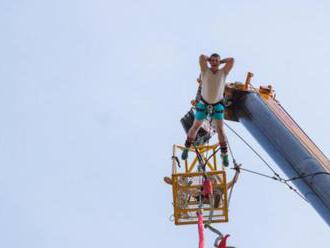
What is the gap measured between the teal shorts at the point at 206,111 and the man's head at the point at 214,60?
95 cm

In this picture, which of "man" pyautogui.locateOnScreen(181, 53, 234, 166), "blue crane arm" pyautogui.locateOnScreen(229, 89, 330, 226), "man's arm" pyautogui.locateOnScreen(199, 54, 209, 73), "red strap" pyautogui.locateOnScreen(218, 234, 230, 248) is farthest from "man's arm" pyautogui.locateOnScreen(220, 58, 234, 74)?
"red strap" pyautogui.locateOnScreen(218, 234, 230, 248)

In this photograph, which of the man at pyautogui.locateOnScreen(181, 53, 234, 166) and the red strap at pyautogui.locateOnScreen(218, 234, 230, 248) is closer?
the red strap at pyautogui.locateOnScreen(218, 234, 230, 248)

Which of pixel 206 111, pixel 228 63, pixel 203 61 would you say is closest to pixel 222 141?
pixel 206 111

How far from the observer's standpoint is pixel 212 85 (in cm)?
1418

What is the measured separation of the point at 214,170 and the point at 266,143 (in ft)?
5.80

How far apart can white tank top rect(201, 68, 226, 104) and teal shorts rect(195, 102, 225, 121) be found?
0.86 ft

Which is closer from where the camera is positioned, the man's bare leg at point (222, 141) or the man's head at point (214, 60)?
the man's head at point (214, 60)

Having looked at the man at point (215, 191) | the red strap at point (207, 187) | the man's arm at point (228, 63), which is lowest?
the red strap at point (207, 187)

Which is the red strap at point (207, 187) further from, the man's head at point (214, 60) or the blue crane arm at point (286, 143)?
the man's head at point (214, 60)

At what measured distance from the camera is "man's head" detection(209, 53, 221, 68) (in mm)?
13945

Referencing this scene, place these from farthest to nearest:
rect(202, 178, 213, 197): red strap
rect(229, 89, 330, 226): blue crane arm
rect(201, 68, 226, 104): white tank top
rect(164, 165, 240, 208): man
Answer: rect(164, 165, 240, 208): man, rect(202, 178, 213, 197): red strap, rect(229, 89, 330, 226): blue crane arm, rect(201, 68, 226, 104): white tank top

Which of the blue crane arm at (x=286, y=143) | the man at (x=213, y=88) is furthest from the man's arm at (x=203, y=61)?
the blue crane arm at (x=286, y=143)

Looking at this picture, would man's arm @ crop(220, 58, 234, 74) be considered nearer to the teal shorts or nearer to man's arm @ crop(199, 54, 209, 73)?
man's arm @ crop(199, 54, 209, 73)

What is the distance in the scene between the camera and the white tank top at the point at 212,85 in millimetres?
14055
